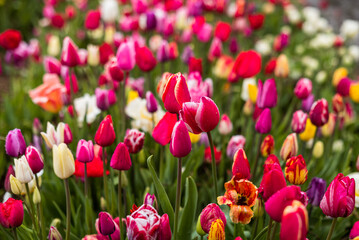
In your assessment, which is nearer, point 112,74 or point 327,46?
point 112,74

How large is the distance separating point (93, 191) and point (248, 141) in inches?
31.0

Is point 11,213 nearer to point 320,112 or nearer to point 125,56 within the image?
point 125,56

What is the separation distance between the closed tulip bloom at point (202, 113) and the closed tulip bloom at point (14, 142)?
0.58 meters

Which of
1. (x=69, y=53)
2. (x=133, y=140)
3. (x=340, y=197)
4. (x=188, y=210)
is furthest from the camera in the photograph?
(x=69, y=53)

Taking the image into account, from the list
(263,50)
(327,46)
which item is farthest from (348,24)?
(263,50)

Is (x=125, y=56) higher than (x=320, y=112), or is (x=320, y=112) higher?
(x=125, y=56)

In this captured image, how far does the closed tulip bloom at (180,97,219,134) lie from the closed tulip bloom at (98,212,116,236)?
336 millimetres

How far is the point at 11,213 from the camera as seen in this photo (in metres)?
1.07

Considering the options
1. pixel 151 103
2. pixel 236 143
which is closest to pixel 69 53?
pixel 151 103

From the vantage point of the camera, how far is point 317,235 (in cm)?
151

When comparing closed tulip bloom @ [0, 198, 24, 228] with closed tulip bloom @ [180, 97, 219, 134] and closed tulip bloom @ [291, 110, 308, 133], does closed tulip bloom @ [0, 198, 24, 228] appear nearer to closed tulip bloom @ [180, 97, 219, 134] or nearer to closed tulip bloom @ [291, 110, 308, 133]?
closed tulip bloom @ [180, 97, 219, 134]

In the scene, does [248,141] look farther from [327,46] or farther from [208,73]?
[327,46]

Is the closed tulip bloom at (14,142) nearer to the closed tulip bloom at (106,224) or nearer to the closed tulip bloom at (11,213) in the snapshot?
the closed tulip bloom at (11,213)

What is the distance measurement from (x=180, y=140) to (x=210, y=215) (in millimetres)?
228
